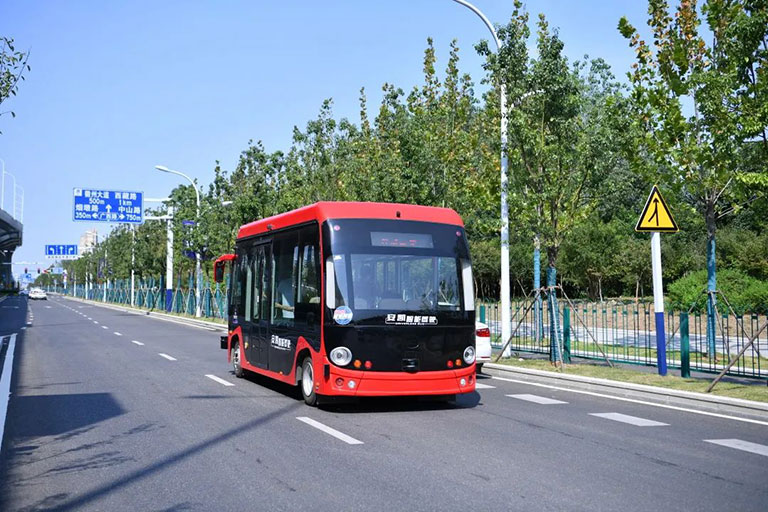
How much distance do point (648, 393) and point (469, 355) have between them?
11.7ft

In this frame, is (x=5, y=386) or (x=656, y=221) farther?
(x=656, y=221)

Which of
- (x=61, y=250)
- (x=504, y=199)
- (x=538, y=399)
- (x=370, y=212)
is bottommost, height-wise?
(x=538, y=399)

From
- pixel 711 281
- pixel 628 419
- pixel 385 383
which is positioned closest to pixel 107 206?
pixel 711 281

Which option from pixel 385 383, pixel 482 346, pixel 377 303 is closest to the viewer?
pixel 385 383

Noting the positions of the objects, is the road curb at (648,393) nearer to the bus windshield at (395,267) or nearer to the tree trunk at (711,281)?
the bus windshield at (395,267)

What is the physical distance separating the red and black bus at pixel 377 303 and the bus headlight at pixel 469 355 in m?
0.01

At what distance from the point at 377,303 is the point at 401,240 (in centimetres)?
107

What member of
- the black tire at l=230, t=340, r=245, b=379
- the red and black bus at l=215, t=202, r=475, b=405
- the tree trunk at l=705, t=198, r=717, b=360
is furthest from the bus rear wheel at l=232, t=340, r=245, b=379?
the tree trunk at l=705, t=198, r=717, b=360

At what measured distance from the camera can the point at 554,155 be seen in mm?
17922

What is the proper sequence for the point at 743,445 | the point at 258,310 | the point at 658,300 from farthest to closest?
1. the point at 658,300
2. the point at 258,310
3. the point at 743,445

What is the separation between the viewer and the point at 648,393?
43.5 feet

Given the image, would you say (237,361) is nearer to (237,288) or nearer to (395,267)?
(237,288)

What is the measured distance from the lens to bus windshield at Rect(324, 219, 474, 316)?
441 inches

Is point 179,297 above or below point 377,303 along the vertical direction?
above
